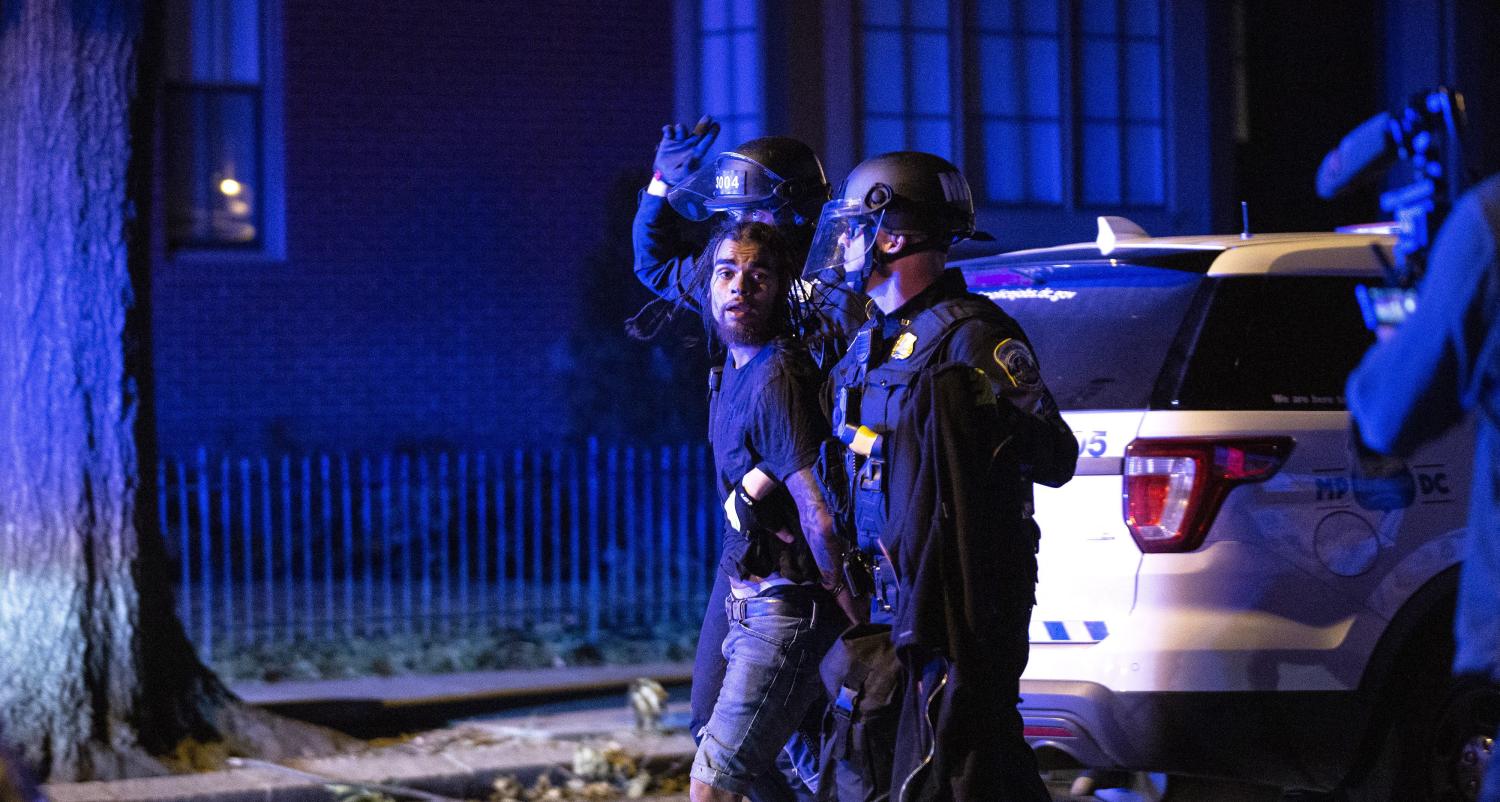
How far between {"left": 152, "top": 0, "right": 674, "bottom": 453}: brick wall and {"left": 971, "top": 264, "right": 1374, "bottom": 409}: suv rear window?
293 inches

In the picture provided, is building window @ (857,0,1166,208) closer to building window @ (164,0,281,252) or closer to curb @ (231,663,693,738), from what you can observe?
building window @ (164,0,281,252)

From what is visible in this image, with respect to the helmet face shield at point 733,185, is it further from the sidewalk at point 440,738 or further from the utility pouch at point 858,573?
the sidewalk at point 440,738

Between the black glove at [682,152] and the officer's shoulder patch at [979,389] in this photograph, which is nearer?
the officer's shoulder patch at [979,389]

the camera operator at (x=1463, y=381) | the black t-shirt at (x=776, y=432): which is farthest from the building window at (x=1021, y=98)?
the camera operator at (x=1463, y=381)

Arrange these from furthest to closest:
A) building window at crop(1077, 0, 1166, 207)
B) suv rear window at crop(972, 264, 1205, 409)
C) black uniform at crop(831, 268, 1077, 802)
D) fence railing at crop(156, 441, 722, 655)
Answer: building window at crop(1077, 0, 1166, 207) < fence railing at crop(156, 441, 722, 655) < suv rear window at crop(972, 264, 1205, 409) < black uniform at crop(831, 268, 1077, 802)

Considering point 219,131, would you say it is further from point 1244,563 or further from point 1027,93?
point 1244,563

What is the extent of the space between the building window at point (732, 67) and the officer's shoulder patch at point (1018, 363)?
846 centimetres

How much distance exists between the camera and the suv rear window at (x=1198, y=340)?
16.2 ft

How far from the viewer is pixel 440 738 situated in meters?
7.57

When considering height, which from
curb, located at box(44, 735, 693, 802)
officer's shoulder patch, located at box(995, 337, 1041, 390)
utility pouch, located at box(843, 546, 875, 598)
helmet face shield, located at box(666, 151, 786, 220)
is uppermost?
helmet face shield, located at box(666, 151, 786, 220)

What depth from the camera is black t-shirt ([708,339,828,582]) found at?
447 centimetres

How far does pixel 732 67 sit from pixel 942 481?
367 inches

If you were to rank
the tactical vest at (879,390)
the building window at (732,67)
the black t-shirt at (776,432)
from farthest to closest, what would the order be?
the building window at (732,67), the black t-shirt at (776,432), the tactical vest at (879,390)

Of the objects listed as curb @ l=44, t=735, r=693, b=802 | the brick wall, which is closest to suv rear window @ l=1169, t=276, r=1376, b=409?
curb @ l=44, t=735, r=693, b=802
